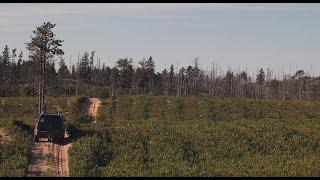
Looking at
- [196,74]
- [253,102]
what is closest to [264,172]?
[253,102]

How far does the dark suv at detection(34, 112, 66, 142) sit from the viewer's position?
29391mm

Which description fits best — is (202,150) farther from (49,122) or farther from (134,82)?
(134,82)

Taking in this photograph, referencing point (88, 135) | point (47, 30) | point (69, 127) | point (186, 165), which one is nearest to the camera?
point (186, 165)

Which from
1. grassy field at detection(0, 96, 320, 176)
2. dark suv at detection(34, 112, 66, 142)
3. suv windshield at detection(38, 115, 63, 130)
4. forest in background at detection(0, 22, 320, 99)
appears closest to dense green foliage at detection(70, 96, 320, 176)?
grassy field at detection(0, 96, 320, 176)

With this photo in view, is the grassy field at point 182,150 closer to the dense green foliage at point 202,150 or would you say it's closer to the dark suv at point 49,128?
the dense green foliage at point 202,150

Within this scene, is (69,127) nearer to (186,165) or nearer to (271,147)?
(186,165)

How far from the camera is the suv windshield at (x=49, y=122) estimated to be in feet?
96.7

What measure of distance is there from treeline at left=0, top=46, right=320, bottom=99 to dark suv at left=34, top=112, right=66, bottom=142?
4306 cm

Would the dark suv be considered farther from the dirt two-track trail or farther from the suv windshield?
the dirt two-track trail

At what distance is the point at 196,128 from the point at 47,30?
2147 cm

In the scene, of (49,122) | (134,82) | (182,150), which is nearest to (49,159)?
(49,122)

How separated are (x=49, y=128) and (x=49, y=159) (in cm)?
376

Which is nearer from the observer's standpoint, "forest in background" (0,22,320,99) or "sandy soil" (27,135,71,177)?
"sandy soil" (27,135,71,177)

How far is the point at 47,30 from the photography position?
165 feet
